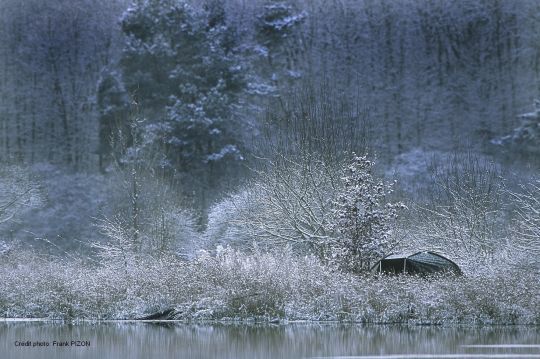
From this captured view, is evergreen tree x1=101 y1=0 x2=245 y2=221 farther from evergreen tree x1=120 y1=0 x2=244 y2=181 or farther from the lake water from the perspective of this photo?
the lake water

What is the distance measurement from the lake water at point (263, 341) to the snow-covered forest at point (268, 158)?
7.00 feet

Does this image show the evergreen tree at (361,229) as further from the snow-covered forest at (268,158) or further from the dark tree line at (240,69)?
the dark tree line at (240,69)

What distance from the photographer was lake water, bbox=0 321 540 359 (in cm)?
2034

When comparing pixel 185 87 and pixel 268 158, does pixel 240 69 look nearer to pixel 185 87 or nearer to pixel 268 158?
pixel 185 87

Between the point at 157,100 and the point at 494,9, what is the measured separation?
109 ft

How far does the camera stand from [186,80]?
68.6 m

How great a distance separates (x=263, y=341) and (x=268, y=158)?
2243 centimetres

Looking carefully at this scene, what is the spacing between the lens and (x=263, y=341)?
23.2 m

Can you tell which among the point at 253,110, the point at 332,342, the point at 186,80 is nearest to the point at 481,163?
the point at 253,110

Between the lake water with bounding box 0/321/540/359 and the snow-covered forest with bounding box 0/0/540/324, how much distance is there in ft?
7.00

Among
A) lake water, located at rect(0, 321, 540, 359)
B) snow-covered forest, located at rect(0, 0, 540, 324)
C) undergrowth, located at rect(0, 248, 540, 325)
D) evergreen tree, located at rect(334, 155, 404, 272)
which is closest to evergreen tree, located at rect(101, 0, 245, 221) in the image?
snow-covered forest, located at rect(0, 0, 540, 324)

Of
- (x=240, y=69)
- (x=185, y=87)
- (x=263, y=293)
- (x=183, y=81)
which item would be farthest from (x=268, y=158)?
(x=240, y=69)

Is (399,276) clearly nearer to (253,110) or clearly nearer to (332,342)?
(332,342)

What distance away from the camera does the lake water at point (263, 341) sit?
2034cm
